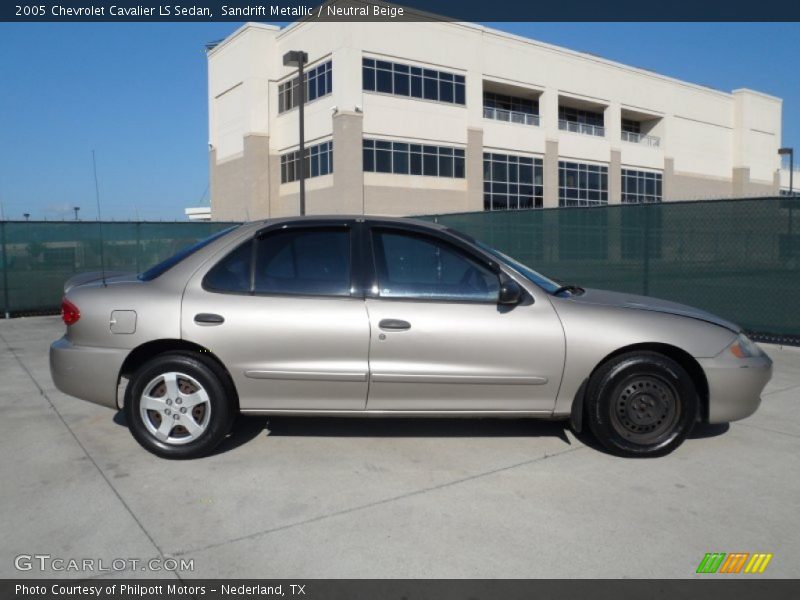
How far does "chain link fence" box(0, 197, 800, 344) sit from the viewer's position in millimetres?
9711

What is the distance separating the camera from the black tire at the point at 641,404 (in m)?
4.80

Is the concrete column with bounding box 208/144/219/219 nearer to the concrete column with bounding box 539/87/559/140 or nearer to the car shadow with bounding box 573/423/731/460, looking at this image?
the concrete column with bounding box 539/87/559/140

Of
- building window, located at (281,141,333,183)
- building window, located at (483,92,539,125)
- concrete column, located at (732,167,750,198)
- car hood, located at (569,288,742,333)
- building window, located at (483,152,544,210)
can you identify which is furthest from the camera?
concrete column, located at (732,167,750,198)

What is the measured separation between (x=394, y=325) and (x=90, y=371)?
2087mm

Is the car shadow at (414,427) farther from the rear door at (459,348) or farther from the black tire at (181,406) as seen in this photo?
the black tire at (181,406)

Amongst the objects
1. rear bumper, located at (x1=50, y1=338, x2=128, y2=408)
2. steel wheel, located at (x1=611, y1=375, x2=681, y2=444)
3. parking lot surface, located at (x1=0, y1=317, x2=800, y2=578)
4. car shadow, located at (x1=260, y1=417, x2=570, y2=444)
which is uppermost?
rear bumper, located at (x1=50, y1=338, x2=128, y2=408)

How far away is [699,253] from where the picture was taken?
34.4 ft

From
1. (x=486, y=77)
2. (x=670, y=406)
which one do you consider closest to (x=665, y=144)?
(x=486, y=77)

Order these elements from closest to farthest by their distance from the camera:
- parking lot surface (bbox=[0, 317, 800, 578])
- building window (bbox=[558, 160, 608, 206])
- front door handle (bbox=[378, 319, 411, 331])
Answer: parking lot surface (bbox=[0, 317, 800, 578]) → front door handle (bbox=[378, 319, 411, 331]) → building window (bbox=[558, 160, 608, 206])

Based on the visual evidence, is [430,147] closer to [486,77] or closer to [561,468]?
[486,77]

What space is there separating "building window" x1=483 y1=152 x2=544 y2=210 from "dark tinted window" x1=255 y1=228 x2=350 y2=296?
3496 centimetres

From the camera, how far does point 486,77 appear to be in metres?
39.2

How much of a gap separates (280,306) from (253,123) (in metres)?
37.4
